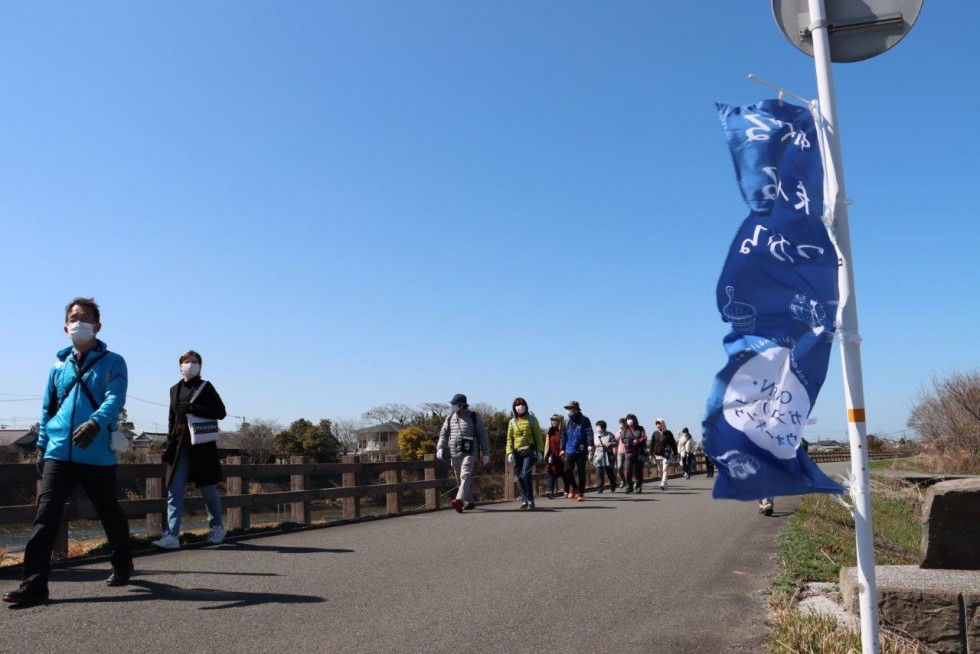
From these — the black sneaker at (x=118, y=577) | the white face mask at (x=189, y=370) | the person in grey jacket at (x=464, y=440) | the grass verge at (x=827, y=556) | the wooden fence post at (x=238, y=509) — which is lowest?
the grass verge at (x=827, y=556)

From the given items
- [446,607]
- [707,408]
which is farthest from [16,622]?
[707,408]

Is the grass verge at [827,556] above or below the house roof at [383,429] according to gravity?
below

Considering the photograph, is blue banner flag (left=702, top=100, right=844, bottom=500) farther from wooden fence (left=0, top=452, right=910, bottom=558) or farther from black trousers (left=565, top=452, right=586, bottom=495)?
black trousers (left=565, top=452, right=586, bottom=495)

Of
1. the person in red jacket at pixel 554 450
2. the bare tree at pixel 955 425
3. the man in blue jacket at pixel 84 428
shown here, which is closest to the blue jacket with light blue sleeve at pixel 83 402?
the man in blue jacket at pixel 84 428

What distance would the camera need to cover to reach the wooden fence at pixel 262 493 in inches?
280

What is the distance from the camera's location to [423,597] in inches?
224

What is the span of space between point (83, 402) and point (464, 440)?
24.2ft

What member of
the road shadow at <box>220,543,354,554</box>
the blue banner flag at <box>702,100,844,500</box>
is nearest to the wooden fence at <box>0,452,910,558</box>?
the road shadow at <box>220,543,354,554</box>

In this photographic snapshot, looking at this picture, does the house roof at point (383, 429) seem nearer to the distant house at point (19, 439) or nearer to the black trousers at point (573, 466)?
the distant house at point (19, 439)

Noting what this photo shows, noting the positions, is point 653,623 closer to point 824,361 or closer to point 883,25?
point 824,361

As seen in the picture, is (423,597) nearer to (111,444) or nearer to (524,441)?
(111,444)

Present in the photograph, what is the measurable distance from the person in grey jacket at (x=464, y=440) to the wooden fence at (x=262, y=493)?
0.86 m

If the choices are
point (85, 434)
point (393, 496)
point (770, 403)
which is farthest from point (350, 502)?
point (770, 403)

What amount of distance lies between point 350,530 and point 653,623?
5584mm
